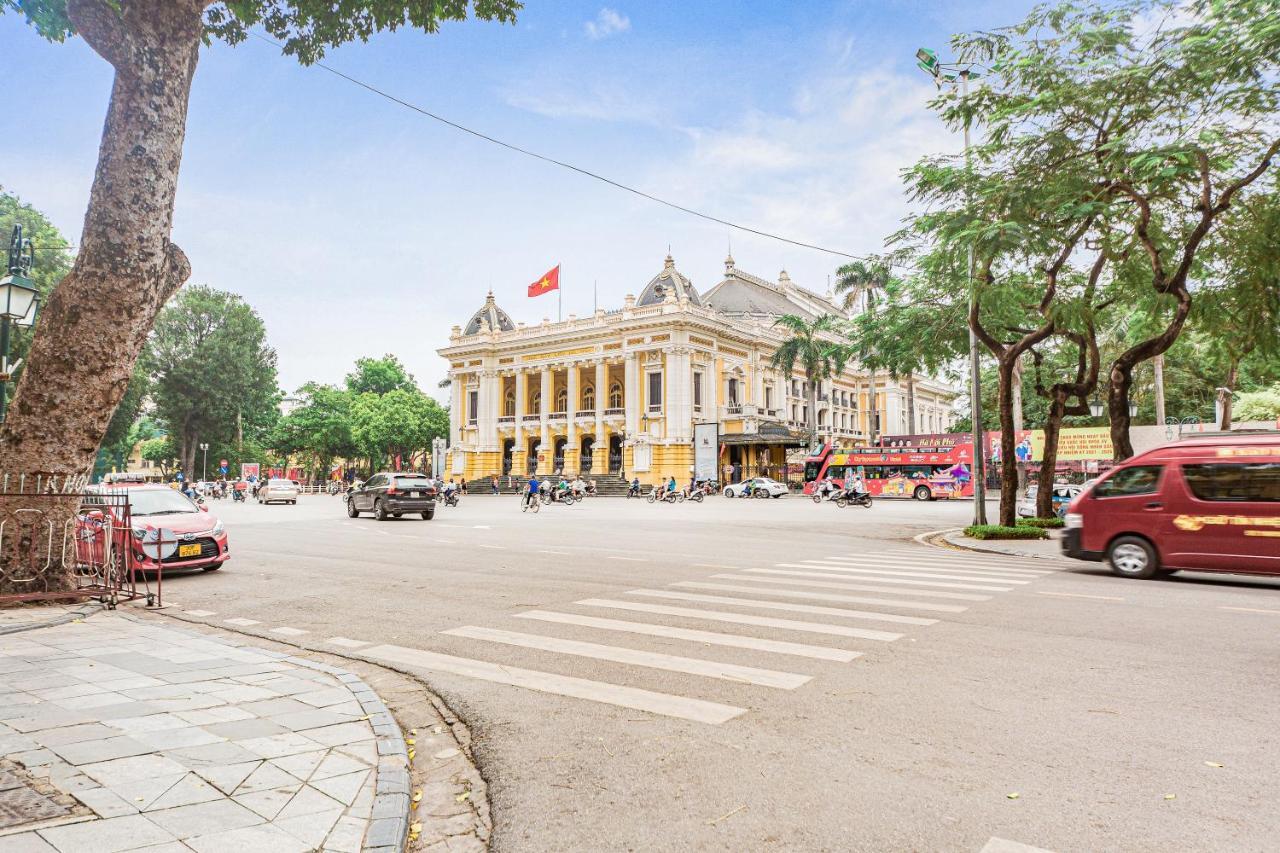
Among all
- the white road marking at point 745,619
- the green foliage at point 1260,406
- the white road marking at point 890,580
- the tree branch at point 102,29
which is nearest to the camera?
the white road marking at point 745,619

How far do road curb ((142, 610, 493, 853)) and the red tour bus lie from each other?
4210 cm

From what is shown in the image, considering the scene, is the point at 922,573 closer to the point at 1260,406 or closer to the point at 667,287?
the point at 1260,406

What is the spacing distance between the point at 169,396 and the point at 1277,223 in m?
66.7

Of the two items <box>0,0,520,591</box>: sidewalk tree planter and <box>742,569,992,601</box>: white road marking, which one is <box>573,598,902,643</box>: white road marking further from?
<box>0,0,520,591</box>: sidewalk tree planter

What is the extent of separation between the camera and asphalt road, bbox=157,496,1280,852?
3348 millimetres

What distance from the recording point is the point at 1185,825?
322 cm

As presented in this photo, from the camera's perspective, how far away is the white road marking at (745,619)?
6.86 meters

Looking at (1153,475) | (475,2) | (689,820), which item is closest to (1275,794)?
(689,820)

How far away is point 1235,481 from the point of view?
10469 mm

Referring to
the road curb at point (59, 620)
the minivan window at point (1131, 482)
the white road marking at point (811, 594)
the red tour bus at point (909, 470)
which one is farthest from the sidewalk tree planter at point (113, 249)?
the red tour bus at point (909, 470)

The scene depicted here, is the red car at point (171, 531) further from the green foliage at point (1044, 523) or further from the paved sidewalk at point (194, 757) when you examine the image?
the green foliage at point (1044, 523)

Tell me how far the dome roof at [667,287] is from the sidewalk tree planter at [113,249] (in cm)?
5245

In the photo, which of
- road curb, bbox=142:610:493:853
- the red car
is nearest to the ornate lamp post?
the red car

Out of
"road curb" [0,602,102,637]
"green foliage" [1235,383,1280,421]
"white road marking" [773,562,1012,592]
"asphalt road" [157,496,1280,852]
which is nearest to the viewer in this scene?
"asphalt road" [157,496,1280,852]
